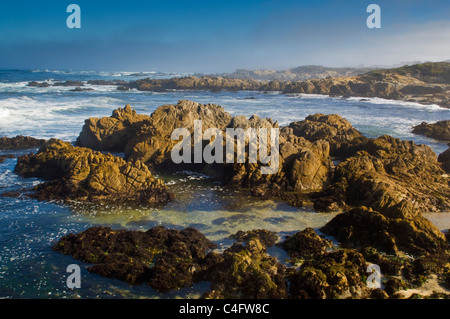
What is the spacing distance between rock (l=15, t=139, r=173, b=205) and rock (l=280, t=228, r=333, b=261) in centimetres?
553

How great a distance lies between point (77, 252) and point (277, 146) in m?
9.92

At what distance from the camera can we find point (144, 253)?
355 inches

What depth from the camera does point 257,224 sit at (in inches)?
439

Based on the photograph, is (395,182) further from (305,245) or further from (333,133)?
(333,133)

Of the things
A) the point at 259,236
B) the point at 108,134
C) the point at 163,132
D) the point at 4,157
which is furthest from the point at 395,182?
the point at 4,157

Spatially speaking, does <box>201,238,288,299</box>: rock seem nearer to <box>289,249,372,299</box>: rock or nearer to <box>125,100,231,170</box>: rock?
<box>289,249,372,299</box>: rock

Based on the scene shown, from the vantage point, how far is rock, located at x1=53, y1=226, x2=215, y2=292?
8023mm

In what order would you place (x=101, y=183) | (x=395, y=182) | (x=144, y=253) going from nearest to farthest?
1. (x=144, y=253)
2. (x=101, y=183)
3. (x=395, y=182)

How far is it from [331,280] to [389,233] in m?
3.33

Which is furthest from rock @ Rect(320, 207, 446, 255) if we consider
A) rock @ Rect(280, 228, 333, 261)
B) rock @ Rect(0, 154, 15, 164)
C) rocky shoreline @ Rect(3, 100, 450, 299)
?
rock @ Rect(0, 154, 15, 164)

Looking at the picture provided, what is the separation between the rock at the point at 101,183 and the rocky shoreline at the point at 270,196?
0.14 ft

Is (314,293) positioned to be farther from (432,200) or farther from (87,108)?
(87,108)
